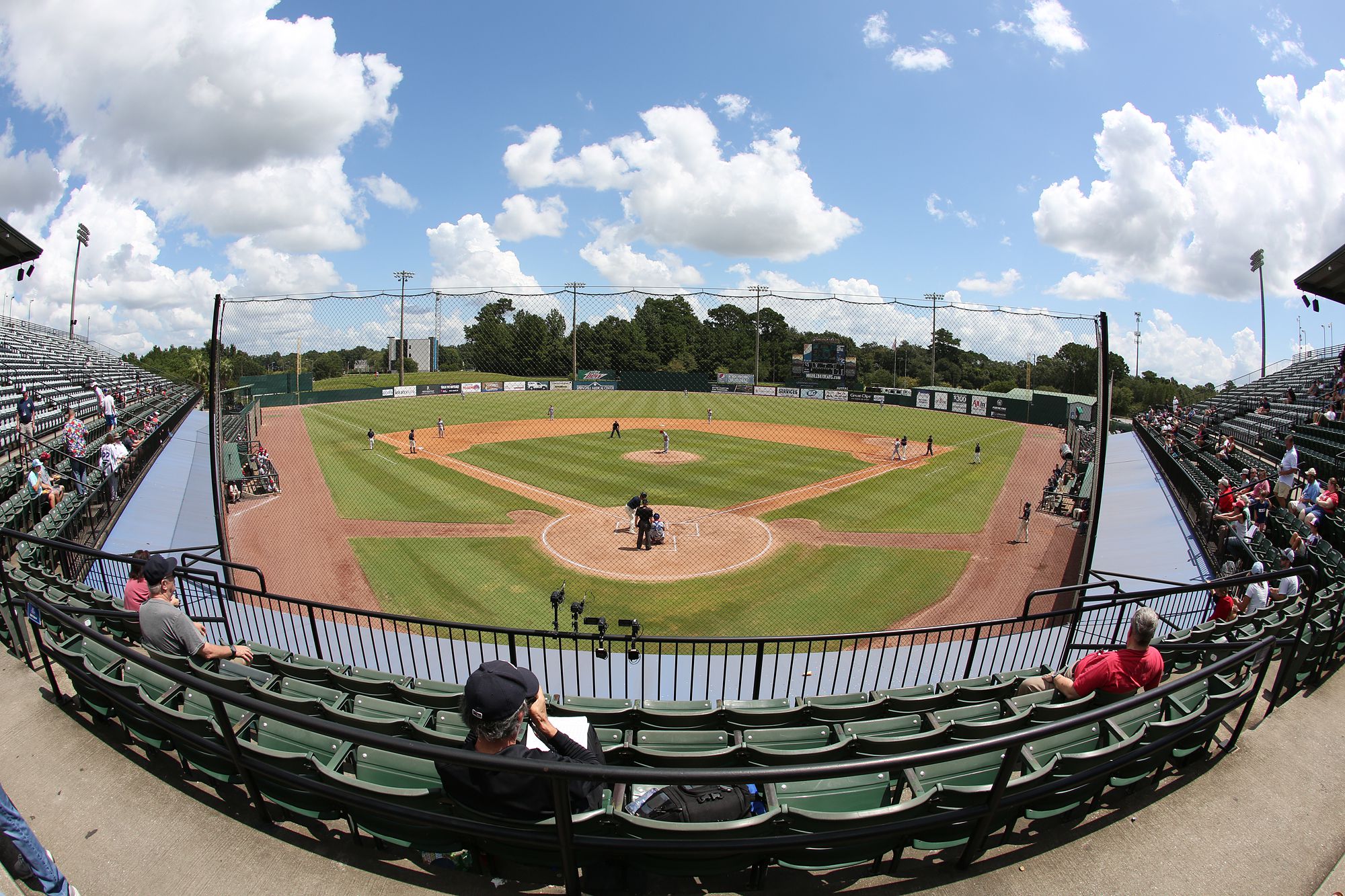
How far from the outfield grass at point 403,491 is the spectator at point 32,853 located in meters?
18.3

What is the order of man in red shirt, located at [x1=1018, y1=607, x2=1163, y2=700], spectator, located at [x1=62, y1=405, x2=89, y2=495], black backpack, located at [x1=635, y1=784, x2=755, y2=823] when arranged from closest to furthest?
black backpack, located at [x1=635, y1=784, x2=755, y2=823] < man in red shirt, located at [x1=1018, y1=607, x2=1163, y2=700] < spectator, located at [x1=62, y1=405, x2=89, y2=495]

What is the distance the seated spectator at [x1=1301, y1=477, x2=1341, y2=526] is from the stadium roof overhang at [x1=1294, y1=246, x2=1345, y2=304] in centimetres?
461

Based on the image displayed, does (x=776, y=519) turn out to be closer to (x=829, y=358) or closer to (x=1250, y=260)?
(x=829, y=358)

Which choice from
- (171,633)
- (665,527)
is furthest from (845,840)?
(665,527)

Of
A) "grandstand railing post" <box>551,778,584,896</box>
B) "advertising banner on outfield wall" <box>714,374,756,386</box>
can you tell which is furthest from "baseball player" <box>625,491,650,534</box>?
"advertising banner on outfield wall" <box>714,374,756,386</box>

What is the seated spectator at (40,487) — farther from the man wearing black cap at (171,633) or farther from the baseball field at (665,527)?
the man wearing black cap at (171,633)

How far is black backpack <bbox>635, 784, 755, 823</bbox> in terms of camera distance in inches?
127

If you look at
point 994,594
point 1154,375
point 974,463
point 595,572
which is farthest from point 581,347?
point 1154,375

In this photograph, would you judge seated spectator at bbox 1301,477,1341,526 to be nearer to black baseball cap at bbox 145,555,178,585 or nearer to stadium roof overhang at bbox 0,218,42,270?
black baseball cap at bbox 145,555,178,585

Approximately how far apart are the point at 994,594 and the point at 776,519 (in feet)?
24.5

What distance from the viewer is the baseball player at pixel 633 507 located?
60.1ft

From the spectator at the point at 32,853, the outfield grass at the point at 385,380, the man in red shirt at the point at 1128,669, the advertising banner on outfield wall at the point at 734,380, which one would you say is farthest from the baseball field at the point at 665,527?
the advertising banner on outfield wall at the point at 734,380

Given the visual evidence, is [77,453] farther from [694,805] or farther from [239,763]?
[694,805]

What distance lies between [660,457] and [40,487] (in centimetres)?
2334
